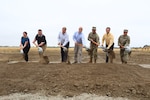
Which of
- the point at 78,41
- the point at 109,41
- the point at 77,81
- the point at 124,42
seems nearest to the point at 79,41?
the point at 78,41

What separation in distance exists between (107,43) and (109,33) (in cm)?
46

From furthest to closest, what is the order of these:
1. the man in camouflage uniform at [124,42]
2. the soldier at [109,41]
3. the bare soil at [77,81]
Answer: the man in camouflage uniform at [124,42]
the soldier at [109,41]
the bare soil at [77,81]

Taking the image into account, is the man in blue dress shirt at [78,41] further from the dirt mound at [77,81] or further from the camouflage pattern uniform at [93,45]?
the dirt mound at [77,81]

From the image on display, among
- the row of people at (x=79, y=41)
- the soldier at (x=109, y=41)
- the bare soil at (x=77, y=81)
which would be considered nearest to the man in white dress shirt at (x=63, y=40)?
the row of people at (x=79, y=41)

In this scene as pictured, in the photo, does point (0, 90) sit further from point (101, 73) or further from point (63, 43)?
point (63, 43)

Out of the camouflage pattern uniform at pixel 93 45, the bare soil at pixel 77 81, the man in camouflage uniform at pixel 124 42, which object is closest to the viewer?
the bare soil at pixel 77 81

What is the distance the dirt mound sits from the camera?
9.10m

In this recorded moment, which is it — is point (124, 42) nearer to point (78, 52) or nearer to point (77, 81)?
point (78, 52)

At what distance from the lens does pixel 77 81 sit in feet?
31.3

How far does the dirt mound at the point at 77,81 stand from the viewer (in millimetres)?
9102

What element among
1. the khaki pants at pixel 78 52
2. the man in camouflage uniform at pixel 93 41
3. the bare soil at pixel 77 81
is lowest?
the bare soil at pixel 77 81

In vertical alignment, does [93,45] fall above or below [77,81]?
above

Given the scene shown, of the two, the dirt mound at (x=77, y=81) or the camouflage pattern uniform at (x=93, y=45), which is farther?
the camouflage pattern uniform at (x=93, y=45)

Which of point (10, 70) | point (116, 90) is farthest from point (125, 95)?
point (10, 70)
